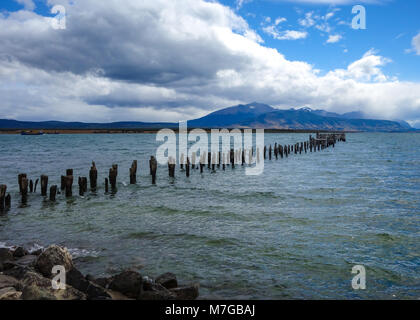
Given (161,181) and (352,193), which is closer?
(352,193)

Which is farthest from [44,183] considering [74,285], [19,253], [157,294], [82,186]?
[157,294]

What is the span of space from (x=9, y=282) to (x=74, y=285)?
1.75 m

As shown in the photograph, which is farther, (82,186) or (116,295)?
(82,186)

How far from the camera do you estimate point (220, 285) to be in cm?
778

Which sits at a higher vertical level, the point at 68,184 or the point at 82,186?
the point at 68,184

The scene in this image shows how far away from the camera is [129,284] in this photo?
6738 mm

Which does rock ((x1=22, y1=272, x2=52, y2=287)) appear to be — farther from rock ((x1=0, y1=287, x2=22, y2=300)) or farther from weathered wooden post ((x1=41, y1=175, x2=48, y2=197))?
weathered wooden post ((x1=41, y1=175, x2=48, y2=197))

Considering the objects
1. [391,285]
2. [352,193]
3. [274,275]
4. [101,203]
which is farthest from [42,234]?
[352,193]

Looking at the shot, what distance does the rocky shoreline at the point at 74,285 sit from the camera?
5.96m

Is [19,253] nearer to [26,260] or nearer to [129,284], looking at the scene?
[26,260]

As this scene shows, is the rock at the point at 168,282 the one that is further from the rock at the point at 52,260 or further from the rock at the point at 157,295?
the rock at the point at 52,260
